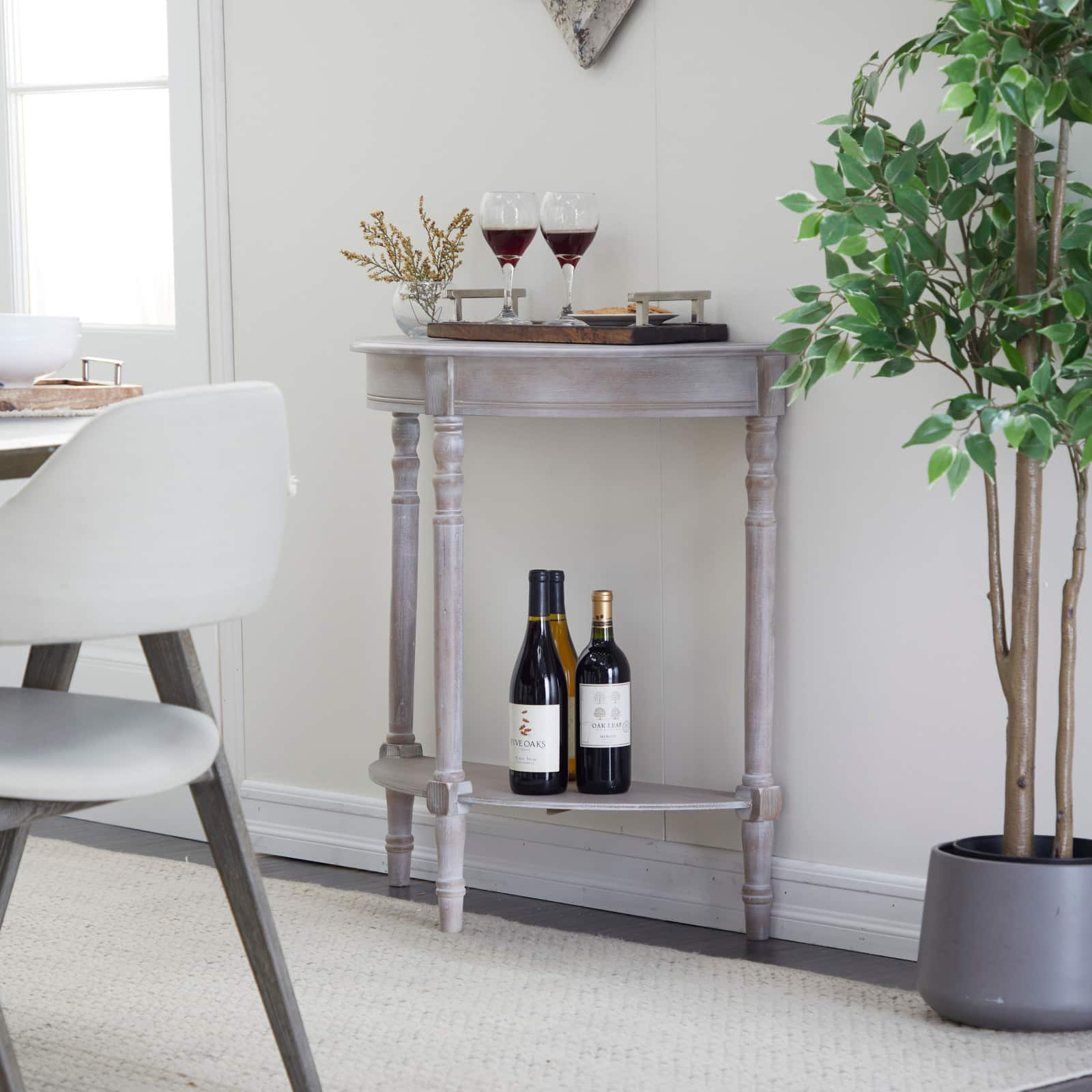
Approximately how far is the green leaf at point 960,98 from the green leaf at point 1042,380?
0.31 meters

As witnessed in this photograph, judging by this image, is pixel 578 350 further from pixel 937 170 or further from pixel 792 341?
pixel 937 170

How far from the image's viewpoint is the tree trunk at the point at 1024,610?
1.92 m

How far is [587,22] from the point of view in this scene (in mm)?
2562

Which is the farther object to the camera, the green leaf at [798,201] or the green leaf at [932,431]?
the green leaf at [798,201]

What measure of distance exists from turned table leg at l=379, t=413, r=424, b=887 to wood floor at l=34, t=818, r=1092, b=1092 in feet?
0.33

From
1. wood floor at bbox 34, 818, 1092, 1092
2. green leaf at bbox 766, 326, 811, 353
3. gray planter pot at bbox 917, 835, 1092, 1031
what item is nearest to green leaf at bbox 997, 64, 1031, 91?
green leaf at bbox 766, 326, 811, 353

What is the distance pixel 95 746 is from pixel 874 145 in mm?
1166

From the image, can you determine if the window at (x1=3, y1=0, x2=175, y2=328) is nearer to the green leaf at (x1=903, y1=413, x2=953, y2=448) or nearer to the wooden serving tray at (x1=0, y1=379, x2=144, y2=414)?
the wooden serving tray at (x1=0, y1=379, x2=144, y2=414)

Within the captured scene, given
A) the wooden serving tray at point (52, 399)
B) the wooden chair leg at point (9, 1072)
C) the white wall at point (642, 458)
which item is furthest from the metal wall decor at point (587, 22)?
the wooden chair leg at point (9, 1072)

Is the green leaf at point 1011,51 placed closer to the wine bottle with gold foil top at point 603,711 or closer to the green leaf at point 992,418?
the green leaf at point 992,418

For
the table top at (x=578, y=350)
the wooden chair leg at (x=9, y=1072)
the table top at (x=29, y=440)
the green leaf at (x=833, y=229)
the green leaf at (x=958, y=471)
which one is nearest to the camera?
the table top at (x=29, y=440)

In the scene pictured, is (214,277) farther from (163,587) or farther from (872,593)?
(163,587)

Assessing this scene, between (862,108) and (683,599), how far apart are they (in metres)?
0.88

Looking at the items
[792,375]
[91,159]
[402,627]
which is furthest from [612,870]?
[91,159]
